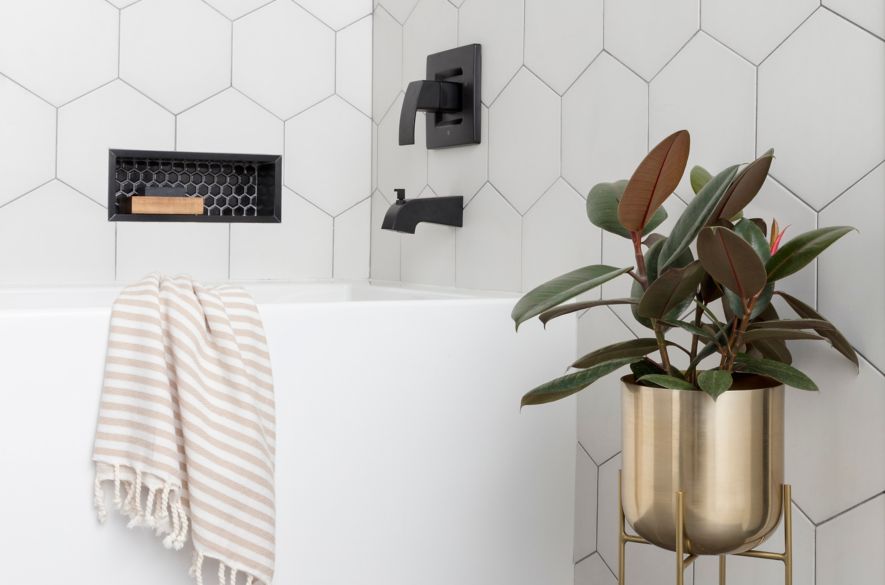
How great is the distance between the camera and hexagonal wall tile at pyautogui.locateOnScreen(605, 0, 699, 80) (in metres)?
1.12

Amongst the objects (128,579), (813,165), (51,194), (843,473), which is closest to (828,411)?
(843,473)

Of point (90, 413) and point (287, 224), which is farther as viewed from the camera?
point (287, 224)

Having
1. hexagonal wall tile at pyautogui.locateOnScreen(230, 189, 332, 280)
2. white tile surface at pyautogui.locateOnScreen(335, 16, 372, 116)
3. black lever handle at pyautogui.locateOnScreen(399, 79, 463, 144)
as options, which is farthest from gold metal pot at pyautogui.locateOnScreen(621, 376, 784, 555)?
white tile surface at pyautogui.locateOnScreen(335, 16, 372, 116)

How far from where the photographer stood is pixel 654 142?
3.79 ft

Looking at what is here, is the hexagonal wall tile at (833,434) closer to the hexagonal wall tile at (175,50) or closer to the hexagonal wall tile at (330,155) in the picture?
the hexagonal wall tile at (330,155)

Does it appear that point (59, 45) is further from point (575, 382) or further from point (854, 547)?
point (854, 547)

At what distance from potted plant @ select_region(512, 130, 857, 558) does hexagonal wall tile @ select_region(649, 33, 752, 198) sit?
24cm

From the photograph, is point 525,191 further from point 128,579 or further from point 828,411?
point 128,579

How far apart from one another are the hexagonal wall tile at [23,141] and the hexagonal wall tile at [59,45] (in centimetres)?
3

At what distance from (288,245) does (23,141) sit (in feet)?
1.69

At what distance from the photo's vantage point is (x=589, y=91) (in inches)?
49.9

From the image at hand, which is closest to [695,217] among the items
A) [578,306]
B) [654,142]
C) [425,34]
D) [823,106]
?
[578,306]

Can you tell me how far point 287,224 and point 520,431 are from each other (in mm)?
747

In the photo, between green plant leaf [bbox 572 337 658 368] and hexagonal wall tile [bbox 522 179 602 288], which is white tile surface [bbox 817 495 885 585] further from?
hexagonal wall tile [bbox 522 179 602 288]
